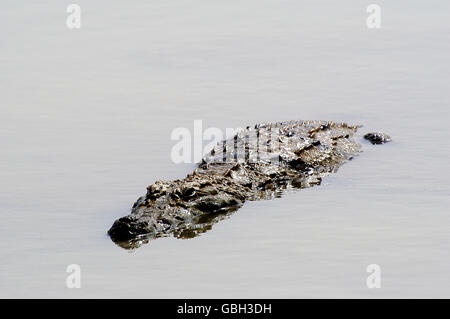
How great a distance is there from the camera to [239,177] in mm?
15680

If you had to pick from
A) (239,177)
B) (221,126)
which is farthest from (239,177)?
(221,126)

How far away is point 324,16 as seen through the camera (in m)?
27.0

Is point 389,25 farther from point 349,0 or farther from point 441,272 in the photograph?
point 441,272

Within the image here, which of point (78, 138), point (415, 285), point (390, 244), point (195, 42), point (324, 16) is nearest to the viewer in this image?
point (415, 285)

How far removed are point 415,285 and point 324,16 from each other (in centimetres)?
1591

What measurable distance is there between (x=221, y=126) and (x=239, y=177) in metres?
3.14

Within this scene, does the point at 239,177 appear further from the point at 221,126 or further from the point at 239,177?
the point at 221,126

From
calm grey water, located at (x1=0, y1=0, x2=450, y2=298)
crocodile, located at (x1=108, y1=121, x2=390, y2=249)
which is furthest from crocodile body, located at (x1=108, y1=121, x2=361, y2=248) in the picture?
calm grey water, located at (x1=0, y1=0, x2=450, y2=298)

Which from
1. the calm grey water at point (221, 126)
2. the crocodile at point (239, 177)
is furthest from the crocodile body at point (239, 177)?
the calm grey water at point (221, 126)

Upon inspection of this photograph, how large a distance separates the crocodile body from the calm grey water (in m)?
0.35

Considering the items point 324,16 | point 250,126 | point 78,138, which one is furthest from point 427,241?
point 324,16

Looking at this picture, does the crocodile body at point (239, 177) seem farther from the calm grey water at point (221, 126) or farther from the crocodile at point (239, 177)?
the calm grey water at point (221, 126)

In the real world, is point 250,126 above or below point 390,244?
above

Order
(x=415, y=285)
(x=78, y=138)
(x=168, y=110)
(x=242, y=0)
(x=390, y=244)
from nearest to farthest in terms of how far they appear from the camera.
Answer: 1. (x=415, y=285)
2. (x=390, y=244)
3. (x=78, y=138)
4. (x=168, y=110)
5. (x=242, y=0)
